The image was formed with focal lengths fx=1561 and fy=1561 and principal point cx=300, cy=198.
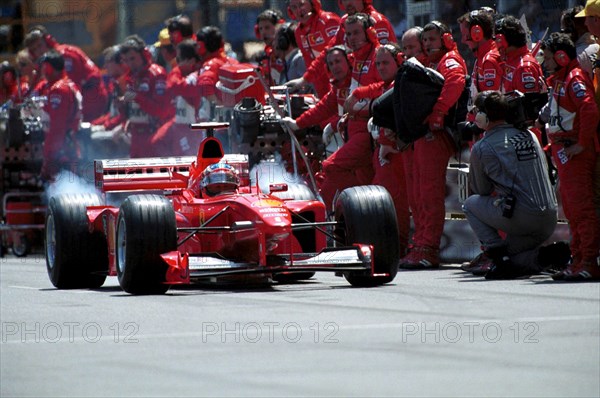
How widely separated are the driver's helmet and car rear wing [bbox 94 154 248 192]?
90cm

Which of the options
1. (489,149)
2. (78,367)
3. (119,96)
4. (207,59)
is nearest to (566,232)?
(489,149)

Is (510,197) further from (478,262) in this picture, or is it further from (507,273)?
(478,262)

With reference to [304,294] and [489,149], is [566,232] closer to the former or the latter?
[489,149]

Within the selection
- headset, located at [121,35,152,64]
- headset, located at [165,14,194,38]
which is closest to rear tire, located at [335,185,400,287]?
headset, located at [165,14,194,38]

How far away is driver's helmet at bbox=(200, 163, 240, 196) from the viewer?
1285cm

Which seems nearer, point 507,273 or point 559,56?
point 559,56

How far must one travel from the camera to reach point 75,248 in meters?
13.1

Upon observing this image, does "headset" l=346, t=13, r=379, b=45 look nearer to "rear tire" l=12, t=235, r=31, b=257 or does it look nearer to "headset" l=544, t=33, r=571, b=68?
"headset" l=544, t=33, r=571, b=68

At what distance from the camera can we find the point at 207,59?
19406 mm

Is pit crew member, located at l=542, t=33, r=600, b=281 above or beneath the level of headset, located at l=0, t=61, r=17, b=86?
beneath

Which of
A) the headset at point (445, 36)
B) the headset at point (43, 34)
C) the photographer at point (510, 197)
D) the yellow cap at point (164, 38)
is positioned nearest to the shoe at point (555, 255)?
the photographer at point (510, 197)

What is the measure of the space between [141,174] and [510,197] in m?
3.49

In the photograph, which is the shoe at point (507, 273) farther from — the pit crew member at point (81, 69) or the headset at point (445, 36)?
the pit crew member at point (81, 69)

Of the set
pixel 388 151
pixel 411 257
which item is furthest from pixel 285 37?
pixel 411 257
